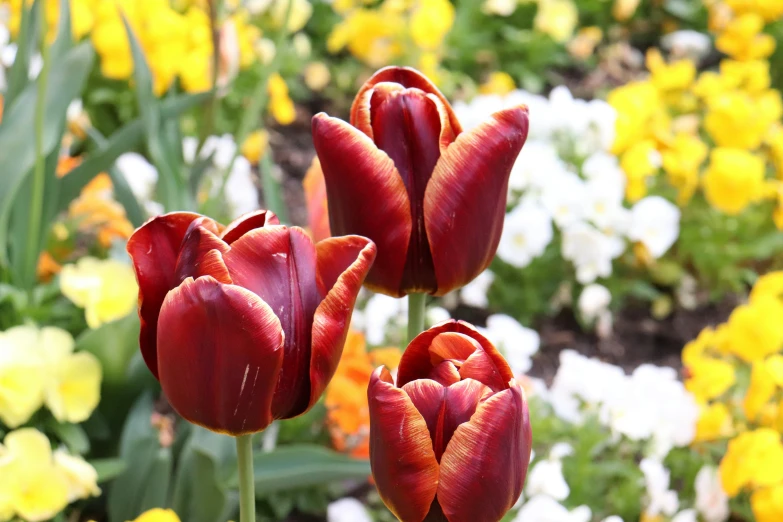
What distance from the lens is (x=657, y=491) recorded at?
1417 millimetres

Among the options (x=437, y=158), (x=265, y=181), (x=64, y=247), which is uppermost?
(x=437, y=158)

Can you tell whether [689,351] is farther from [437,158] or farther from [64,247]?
[64,247]

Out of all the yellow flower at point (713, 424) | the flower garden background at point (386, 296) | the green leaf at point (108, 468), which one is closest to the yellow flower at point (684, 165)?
the flower garden background at point (386, 296)

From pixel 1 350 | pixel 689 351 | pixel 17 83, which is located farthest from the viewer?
pixel 689 351

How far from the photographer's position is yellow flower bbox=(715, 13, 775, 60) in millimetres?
3082

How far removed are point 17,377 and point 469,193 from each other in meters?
0.72

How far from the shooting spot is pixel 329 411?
5.07ft

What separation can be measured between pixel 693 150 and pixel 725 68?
0.65 metres

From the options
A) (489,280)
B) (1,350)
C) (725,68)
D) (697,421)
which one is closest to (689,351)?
(697,421)

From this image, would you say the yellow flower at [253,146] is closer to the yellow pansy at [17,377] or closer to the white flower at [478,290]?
the white flower at [478,290]

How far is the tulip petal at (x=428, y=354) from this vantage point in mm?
702

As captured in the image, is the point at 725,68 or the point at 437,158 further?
the point at 725,68

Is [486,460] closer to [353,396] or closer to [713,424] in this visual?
[353,396]

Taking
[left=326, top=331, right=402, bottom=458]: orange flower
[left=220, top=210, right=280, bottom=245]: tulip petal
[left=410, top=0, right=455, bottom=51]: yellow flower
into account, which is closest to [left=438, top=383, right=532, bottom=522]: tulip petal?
[left=220, top=210, right=280, bottom=245]: tulip petal
